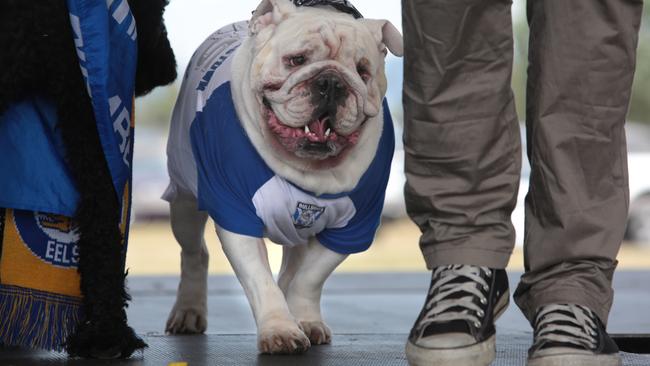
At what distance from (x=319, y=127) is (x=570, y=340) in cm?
95

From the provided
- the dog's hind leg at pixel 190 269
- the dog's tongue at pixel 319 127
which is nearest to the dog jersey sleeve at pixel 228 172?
the dog's tongue at pixel 319 127

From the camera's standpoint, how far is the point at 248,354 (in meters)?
2.60

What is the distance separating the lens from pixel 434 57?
2012 mm

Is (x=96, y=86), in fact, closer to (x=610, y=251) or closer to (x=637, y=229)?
(x=610, y=251)

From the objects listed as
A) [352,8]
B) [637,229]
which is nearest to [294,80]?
[352,8]

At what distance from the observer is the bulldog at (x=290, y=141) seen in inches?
106

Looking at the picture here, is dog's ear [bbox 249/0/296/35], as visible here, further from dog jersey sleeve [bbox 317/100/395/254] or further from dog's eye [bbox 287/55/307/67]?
dog jersey sleeve [bbox 317/100/395/254]

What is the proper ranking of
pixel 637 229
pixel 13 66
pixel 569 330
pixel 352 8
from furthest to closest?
1. pixel 637 229
2. pixel 352 8
3. pixel 13 66
4. pixel 569 330

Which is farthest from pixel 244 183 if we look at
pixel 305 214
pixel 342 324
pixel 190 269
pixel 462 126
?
pixel 342 324

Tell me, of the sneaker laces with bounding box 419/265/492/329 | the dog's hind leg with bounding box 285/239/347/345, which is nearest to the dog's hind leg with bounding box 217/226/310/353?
the dog's hind leg with bounding box 285/239/347/345

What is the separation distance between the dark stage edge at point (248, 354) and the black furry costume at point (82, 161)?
7 centimetres

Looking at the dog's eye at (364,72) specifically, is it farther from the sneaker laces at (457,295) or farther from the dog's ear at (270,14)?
the sneaker laces at (457,295)

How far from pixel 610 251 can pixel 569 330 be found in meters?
0.17

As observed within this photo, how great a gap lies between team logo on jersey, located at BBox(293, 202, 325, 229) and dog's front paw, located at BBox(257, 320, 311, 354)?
262 millimetres
